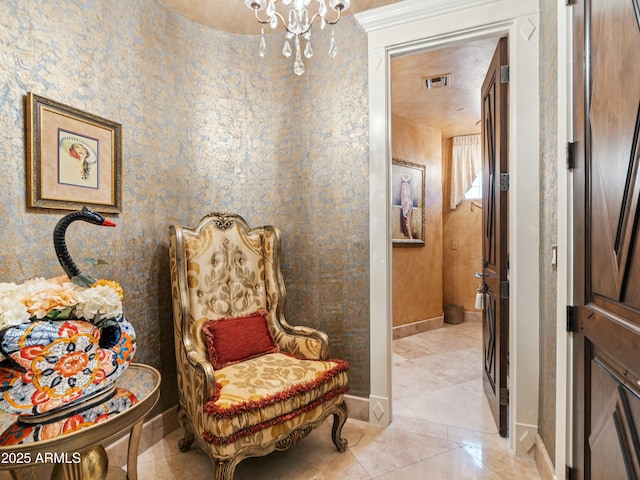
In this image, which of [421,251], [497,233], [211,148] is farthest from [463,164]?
[211,148]

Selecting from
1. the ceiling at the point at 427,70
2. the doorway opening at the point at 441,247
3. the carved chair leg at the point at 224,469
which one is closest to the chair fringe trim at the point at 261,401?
the carved chair leg at the point at 224,469

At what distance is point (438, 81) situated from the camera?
3391 mm

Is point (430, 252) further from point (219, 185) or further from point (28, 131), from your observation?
point (28, 131)

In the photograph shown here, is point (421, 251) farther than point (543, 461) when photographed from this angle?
Yes

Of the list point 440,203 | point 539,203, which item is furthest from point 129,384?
point 440,203

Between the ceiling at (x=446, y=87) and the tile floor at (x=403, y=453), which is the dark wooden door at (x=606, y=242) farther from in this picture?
the ceiling at (x=446, y=87)

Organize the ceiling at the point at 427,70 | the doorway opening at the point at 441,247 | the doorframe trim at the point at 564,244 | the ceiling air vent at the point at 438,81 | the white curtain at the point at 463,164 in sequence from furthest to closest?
1. the white curtain at the point at 463,164
2. the ceiling air vent at the point at 438,81
3. the doorway opening at the point at 441,247
4. the ceiling at the point at 427,70
5. the doorframe trim at the point at 564,244

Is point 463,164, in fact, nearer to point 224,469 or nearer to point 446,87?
point 446,87

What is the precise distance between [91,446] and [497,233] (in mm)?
2304

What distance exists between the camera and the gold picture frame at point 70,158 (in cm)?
149

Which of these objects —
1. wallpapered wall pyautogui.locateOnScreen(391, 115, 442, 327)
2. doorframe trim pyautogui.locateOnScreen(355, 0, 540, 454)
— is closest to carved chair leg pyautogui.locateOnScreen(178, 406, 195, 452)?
→ doorframe trim pyautogui.locateOnScreen(355, 0, 540, 454)

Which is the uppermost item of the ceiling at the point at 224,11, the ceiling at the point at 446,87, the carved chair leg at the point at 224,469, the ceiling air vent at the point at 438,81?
the ceiling at the point at 446,87

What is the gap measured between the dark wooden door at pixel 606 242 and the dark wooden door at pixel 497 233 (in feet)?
2.38

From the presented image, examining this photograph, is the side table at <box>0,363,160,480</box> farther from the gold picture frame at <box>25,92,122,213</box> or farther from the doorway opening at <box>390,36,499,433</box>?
the doorway opening at <box>390,36,499,433</box>
